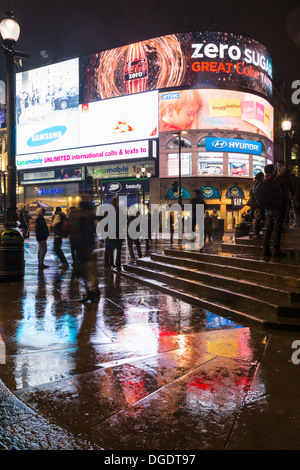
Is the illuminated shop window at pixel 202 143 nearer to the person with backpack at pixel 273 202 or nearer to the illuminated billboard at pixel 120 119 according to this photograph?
the illuminated billboard at pixel 120 119

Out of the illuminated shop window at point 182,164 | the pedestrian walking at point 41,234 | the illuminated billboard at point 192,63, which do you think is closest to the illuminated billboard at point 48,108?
the illuminated billboard at point 192,63

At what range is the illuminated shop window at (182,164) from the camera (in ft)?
135

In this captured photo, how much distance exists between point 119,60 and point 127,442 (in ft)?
155

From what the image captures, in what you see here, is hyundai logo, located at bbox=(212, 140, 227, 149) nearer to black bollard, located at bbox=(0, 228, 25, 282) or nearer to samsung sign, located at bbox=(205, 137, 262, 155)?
samsung sign, located at bbox=(205, 137, 262, 155)

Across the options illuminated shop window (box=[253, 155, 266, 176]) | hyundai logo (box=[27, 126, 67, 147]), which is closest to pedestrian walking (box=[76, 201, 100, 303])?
illuminated shop window (box=[253, 155, 266, 176])

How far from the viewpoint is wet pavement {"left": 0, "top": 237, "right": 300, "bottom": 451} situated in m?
2.44

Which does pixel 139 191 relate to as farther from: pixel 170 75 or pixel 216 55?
pixel 216 55

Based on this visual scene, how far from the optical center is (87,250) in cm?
672

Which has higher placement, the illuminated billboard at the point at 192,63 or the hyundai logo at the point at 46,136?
the illuminated billboard at the point at 192,63

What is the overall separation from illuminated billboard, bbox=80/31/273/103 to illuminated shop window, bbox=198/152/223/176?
24.0 ft

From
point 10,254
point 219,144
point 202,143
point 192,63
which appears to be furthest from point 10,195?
point 192,63

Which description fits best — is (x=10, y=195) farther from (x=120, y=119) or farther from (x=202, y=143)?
(x=120, y=119)

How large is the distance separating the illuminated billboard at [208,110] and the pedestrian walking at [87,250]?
3618 centimetres

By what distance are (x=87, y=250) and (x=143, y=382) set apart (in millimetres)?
3741
